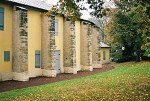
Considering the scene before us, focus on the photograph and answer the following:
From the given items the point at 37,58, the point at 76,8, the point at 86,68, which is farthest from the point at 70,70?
the point at 76,8

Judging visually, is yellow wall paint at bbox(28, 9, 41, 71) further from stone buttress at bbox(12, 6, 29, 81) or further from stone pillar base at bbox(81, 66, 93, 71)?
stone pillar base at bbox(81, 66, 93, 71)

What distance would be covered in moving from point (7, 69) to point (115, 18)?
22.2m

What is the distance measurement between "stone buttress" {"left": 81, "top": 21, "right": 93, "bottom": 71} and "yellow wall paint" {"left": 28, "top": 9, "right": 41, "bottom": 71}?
874 centimetres

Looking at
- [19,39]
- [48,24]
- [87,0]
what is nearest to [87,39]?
[48,24]

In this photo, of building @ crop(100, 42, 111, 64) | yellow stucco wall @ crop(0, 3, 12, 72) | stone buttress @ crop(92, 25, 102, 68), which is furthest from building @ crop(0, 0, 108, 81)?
building @ crop(100, 42, 111, 64)

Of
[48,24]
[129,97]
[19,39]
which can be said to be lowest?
[129,97]

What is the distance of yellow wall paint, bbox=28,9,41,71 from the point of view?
2062 centimetres

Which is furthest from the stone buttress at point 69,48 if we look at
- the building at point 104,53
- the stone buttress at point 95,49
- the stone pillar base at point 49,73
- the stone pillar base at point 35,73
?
the building at point 104,53

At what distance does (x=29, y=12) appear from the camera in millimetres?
20562

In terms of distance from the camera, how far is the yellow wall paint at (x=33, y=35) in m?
20.6

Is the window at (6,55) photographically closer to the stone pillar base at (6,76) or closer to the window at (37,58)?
the stone pillar base at (6,76)

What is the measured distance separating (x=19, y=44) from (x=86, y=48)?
493 inches

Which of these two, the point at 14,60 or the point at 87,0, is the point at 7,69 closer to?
the point at 14,60

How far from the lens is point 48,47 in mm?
21828
